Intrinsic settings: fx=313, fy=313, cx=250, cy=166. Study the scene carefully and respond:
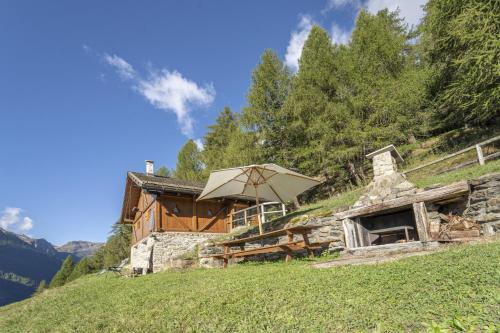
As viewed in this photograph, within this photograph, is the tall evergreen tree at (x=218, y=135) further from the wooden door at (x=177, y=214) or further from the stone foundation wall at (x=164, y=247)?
the stone foundation wall at (x=164, y=247)

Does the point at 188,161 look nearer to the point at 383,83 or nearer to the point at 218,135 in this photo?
the point at 218,135

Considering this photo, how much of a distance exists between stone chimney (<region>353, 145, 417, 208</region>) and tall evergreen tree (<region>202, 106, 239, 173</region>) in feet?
70.9

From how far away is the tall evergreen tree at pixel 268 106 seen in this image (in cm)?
2244

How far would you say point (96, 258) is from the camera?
4453 centimetres

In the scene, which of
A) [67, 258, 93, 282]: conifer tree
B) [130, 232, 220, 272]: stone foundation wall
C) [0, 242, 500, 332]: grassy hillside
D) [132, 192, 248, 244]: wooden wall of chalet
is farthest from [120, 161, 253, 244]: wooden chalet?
[67, 258, 93, 282]: conifer tree

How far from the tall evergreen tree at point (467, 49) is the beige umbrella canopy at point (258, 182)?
24.9 feet

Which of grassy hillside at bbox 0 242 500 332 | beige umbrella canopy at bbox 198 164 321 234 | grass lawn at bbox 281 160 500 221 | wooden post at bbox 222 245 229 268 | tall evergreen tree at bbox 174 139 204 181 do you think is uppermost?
tall evergreen tree at bbox 174 139 204 181

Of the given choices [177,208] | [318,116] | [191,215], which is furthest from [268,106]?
[177,208]

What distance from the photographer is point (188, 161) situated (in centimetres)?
3662

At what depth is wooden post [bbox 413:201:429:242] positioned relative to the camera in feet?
23.0

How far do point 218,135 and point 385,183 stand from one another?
79.7ft

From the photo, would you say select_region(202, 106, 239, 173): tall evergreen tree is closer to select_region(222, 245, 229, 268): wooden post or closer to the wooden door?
the wooden door

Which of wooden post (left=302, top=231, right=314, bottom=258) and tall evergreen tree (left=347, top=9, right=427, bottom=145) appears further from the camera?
tall evergreen tree (left=347, top=9, right=427, bottom=145)

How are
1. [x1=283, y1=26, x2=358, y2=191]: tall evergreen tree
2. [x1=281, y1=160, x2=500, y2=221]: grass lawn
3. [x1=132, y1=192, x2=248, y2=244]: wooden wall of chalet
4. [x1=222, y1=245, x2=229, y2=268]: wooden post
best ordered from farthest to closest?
Answer: 1. [x1=283, y1=26, x2=358, y2=191]: tall evergreen tree
2. [x1=132, y1=192, x2=248, y2=244]: wooden wall of chalet
3. [x1=222, y1=245, x2=229, y2=268]: wooden post
4. [x1=281, y1=160, x2=500, y2=221]: grass lawn
